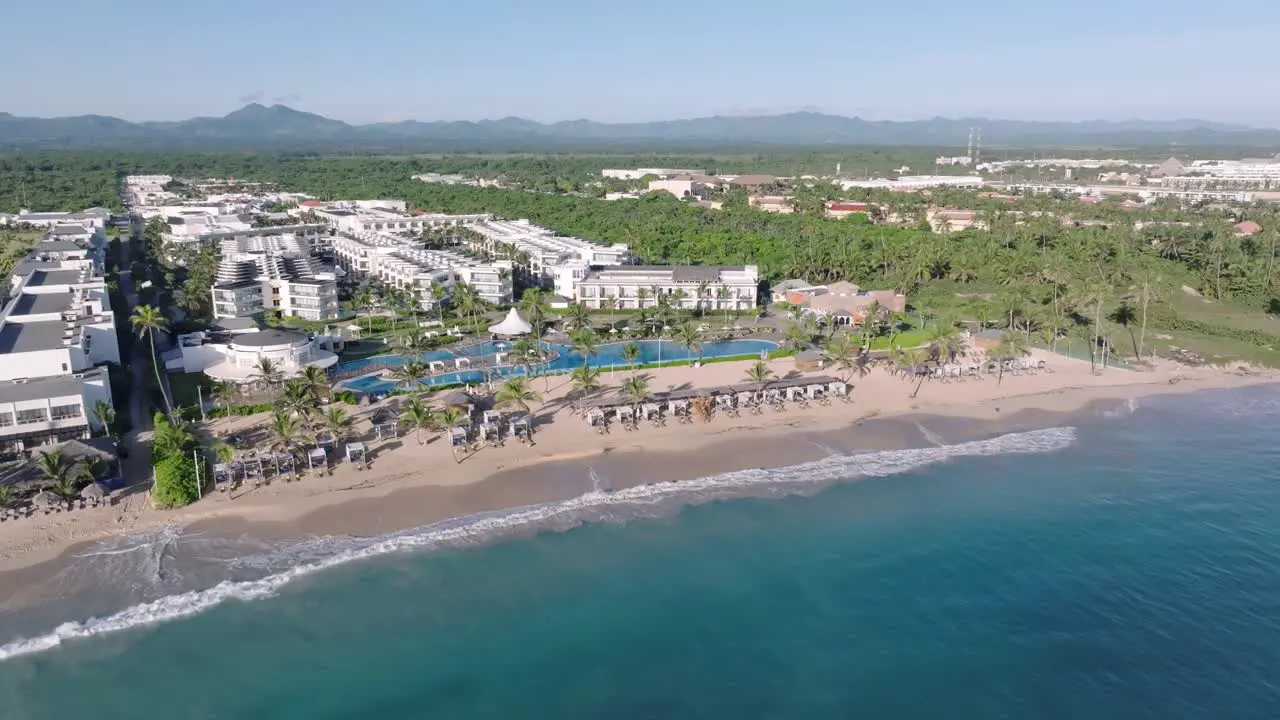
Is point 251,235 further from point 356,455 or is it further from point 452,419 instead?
point 452,419

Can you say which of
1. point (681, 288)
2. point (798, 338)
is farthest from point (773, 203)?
point (798, 338)

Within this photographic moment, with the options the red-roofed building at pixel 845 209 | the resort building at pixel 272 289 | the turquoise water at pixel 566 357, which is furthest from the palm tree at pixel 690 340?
the red-roofed building at pixel 845 209

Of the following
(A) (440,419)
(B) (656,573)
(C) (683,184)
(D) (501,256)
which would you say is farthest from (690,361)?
(C) (683,184)

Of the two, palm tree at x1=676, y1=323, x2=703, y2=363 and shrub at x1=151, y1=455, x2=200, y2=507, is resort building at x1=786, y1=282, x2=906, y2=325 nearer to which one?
palm tree at x1=676, y1=323, x2=703, y2=363

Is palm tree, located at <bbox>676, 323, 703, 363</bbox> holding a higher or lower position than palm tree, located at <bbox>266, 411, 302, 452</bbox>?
higher

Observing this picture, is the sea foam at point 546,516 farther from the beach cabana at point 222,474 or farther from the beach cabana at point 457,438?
the beach cabana at point 457,438

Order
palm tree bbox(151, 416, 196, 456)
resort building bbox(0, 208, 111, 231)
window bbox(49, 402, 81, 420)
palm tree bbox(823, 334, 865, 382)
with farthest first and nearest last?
resort building bbox(0, 208, 111, 231), palm tree bbox(823, 334, 865, 382), window bbox(49, 402, 81, 420), palm tree bbox(151, 416, 196, 456)

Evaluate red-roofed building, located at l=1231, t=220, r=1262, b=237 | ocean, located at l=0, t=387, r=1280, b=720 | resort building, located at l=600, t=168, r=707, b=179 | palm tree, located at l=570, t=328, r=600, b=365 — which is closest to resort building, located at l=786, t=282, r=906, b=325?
palm tree, located at l=570, t=328, r=600, b=365

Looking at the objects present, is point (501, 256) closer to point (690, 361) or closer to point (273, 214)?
point (690, 361)
